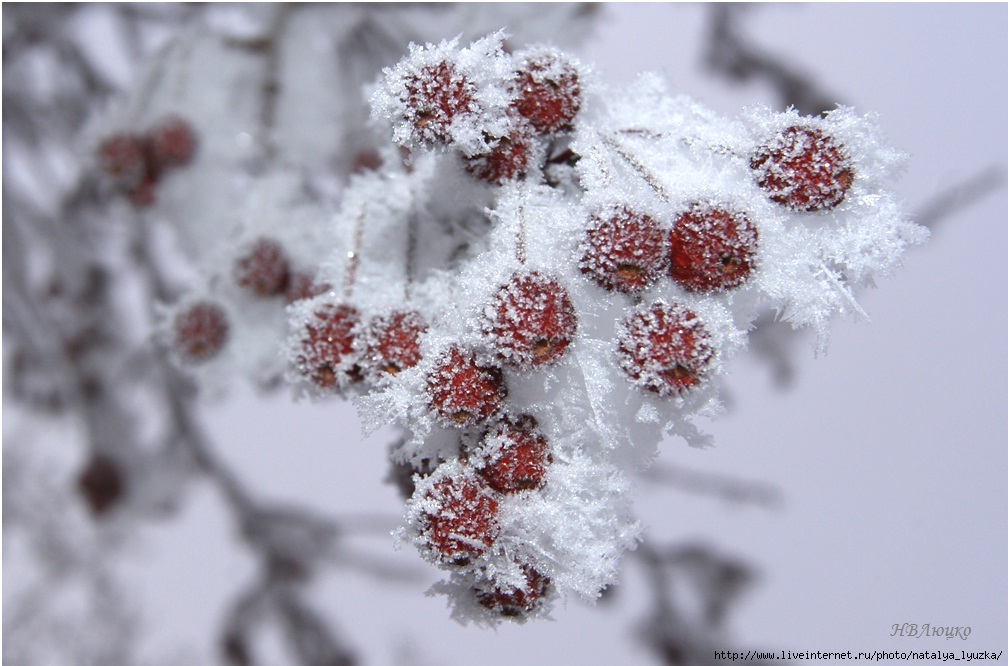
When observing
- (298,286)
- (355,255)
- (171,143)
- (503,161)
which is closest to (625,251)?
(503,161)

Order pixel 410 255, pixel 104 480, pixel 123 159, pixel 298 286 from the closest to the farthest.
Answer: pixel 410 255 < pixel 298 286 < pixel 123 159 < pixel 104 480

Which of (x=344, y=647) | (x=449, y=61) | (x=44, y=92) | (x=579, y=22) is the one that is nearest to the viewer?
(x=449, y=61)

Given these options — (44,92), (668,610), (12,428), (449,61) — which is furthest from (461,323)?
(12,428)

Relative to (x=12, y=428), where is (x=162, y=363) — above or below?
above

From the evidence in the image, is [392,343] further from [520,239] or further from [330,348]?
[520,239]

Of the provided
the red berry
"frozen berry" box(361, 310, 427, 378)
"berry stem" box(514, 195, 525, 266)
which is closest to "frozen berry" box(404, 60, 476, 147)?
"berry stem" box(514, 195, 525, 266)

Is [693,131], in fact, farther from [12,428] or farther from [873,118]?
[12,428]

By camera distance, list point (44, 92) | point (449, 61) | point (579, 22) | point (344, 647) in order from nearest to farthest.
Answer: point (449, 61)
point (579, 22)
point (44, 92)
point (344, 647)
